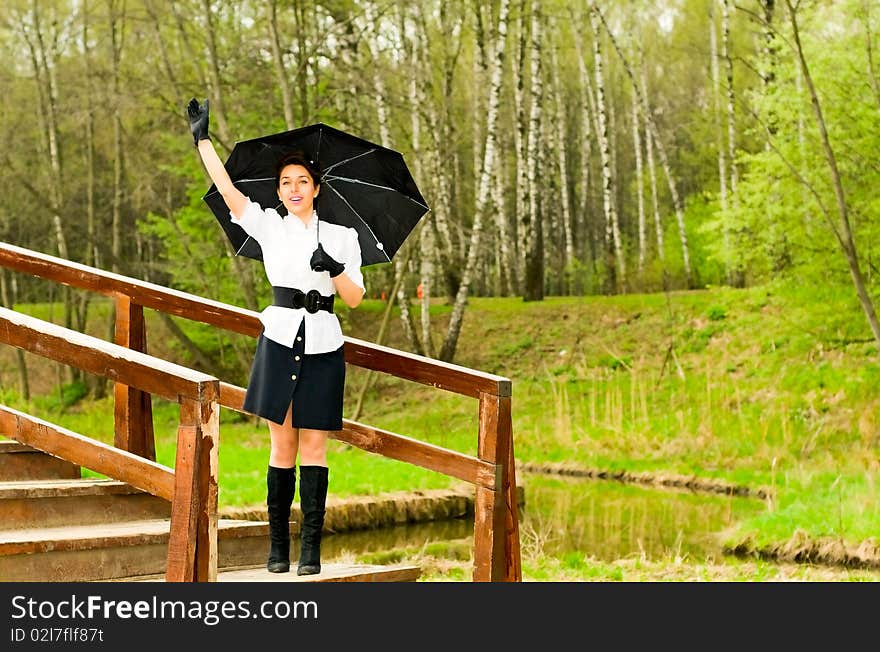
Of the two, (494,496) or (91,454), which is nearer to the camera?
(91,454)

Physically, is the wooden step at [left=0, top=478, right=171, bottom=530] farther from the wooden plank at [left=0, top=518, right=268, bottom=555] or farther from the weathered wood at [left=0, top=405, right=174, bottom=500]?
the weathered wood at [left=0, top=405, right=174, bottom=500]

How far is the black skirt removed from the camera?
14.3 feet

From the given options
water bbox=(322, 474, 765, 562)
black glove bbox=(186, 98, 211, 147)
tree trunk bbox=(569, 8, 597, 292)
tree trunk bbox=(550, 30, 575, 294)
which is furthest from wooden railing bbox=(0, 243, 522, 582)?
tree trunk bbox=(550, 30, 575, 294)

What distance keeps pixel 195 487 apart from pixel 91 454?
640 mm

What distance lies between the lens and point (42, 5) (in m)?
23.6

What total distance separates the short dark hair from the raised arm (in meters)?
0.16

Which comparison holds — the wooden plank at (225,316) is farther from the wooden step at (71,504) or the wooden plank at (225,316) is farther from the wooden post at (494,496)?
the wooden step at (71,504)

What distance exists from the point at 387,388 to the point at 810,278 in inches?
330

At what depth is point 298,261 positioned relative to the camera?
4453 millimetres

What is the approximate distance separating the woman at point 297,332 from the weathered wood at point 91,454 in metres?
0.62

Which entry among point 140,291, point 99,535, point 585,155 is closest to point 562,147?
point 585,155

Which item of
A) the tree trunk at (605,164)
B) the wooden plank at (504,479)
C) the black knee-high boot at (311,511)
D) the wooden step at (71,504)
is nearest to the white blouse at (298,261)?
the black knee-high boot at (311,511)

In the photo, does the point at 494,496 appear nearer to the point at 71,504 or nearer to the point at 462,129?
the point at 71,504
